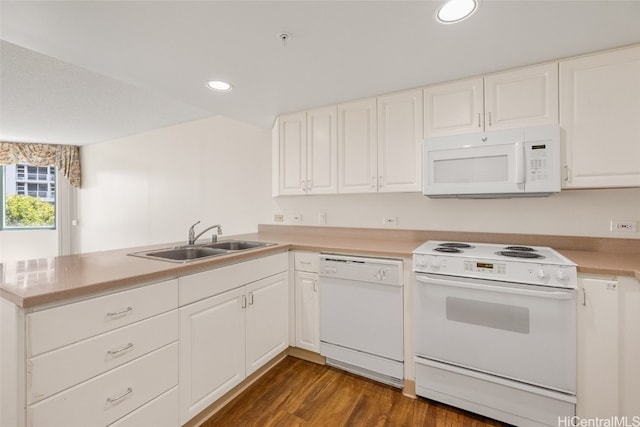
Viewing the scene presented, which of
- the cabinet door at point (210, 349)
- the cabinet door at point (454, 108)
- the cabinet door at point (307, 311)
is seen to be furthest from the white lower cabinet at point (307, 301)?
the cabinet door at point (454, 108)

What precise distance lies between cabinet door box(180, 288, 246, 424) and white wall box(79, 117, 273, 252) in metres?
1.56

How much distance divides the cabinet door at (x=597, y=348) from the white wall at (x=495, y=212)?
0.70 metres

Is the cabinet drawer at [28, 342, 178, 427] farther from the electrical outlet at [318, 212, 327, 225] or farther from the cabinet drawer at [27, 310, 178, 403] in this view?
the electrical outlet at [318, 212, 327, 225]

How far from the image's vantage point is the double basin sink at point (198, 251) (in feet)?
5.90

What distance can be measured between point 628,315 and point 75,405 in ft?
7.76

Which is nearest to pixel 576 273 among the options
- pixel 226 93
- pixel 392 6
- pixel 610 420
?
pixel 610 420

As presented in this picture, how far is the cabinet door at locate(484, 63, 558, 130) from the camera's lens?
171cm

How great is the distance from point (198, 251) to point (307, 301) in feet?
3.01

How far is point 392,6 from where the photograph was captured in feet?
4.12

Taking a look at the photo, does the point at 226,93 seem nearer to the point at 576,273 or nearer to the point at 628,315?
the point at 576,273

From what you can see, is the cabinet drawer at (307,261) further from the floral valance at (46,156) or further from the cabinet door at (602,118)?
the floral valance at (46,156)

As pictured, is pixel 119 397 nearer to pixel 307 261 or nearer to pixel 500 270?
pixel 307 261

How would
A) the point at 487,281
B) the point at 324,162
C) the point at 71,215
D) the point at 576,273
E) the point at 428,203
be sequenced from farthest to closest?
1. the point at 71,215
2. the point at 324,162
3. the point at 428,203
4. the point at 487,281
5. the point at 576,273

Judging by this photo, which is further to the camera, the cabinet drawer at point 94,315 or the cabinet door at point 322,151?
the cabinet door at point 322,151
